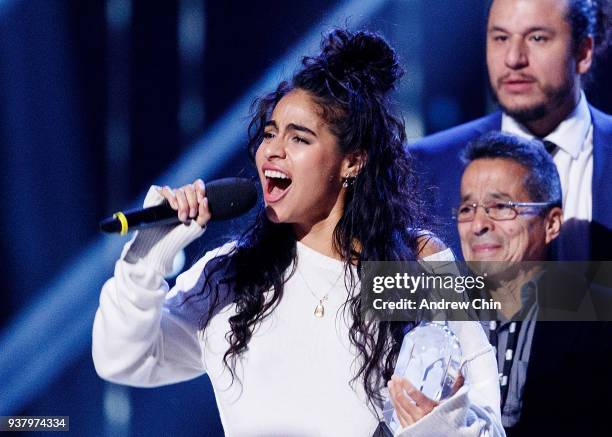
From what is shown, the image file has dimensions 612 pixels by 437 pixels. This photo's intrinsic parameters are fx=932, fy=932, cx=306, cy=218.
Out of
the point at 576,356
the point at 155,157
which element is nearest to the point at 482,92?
the point at 576,356

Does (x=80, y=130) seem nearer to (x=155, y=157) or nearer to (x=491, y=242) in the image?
(x=155, y=157)

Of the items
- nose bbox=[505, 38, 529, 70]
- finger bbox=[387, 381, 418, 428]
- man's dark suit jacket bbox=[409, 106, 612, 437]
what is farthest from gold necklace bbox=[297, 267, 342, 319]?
nose bbox=[505, 38, 529, 70]

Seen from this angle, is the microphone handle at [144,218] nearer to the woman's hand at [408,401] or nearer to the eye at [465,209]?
the woman's hand at [408,401]

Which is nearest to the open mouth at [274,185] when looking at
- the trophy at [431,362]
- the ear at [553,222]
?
the trophy at [431,362]

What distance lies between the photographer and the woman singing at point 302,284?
1.61 m

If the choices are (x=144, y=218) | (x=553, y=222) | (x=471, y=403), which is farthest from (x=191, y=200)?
(x=553, y=222)

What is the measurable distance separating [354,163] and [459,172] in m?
0.78

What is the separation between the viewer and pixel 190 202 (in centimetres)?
154

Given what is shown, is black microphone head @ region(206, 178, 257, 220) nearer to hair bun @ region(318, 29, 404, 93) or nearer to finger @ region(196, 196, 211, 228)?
finger @ region(196, 196, 211, 228)

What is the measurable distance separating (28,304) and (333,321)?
47.9 inches

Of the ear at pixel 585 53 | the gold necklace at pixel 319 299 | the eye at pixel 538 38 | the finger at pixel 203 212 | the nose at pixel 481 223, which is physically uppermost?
the eye at pixel 538 38

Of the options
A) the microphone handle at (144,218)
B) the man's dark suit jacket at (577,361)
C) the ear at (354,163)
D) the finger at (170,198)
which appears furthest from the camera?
the man's dark suit jacket at (577,361)

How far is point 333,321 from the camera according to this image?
5.63 ft

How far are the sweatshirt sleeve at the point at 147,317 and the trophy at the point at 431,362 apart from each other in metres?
0.39
